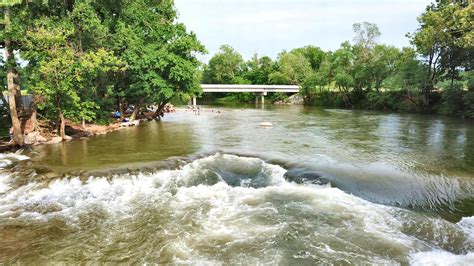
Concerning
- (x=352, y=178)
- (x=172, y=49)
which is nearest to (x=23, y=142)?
(x=172, y=49)

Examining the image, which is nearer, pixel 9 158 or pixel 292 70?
pixel 9 158

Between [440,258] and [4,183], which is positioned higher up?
[4,183]

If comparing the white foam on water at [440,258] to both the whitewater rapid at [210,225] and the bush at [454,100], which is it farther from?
the bush at [454,100]

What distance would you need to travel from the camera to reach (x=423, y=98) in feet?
125

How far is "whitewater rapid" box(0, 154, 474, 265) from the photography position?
7.61 metres

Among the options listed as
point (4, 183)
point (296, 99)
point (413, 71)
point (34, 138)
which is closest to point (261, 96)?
point (296, 99)

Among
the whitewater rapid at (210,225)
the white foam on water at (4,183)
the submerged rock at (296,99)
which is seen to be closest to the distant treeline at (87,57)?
the white foam on water at (4,183)

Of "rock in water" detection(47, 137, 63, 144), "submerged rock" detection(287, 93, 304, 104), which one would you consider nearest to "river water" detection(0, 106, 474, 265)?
"rock in water" detection(47, 137, 63, 144)

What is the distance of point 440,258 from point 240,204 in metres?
5.48

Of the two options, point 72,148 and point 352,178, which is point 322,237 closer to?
point 352,178

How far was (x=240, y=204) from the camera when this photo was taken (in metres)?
10.6

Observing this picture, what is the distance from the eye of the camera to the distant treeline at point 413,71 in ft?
102

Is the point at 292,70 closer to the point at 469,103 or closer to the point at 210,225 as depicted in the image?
the point at 469,103

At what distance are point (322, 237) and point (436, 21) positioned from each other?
3111 cm
